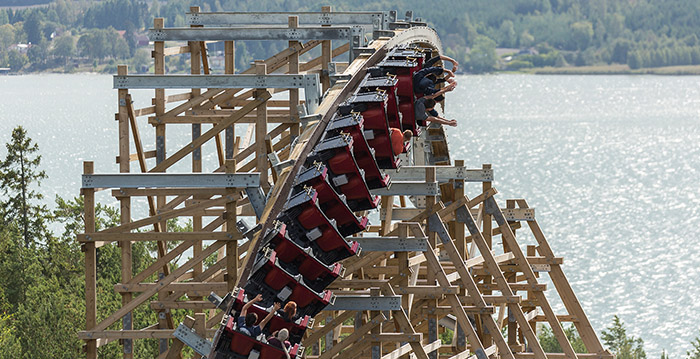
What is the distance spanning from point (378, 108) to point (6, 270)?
1403 inches

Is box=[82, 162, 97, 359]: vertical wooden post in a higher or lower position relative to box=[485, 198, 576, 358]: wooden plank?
higher

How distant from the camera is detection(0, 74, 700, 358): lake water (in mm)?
83812

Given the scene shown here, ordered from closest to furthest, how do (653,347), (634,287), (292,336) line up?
(292,336)
(653,347)
(634,287)

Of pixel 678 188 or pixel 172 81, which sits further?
pixel 678 188

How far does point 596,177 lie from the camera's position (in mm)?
130125

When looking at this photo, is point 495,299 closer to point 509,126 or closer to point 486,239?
point 486,239

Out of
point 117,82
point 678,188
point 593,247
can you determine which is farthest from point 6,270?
point 678,188

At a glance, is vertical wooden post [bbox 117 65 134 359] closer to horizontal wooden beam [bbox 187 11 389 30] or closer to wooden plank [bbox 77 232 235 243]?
wooden plank [bbox 77 232 235 243]

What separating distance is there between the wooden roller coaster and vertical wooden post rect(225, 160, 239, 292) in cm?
2

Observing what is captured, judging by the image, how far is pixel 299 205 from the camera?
1800 centimetres

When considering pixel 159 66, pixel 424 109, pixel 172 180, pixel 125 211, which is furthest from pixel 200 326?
pixel 424 109

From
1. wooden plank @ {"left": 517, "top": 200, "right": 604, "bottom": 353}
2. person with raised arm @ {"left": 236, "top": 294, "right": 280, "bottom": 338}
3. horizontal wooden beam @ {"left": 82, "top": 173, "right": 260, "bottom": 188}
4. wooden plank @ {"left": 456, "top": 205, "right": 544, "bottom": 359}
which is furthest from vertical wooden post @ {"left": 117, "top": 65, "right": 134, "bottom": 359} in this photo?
wooden plank @ {"left": 517, "top": 200, "right": 604, "bottom": 353}

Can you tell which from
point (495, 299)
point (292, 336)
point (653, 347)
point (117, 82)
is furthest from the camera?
point (653, 347)

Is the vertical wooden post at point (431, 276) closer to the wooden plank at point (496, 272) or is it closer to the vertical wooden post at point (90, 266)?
the wooden plank at point (496, 272)
